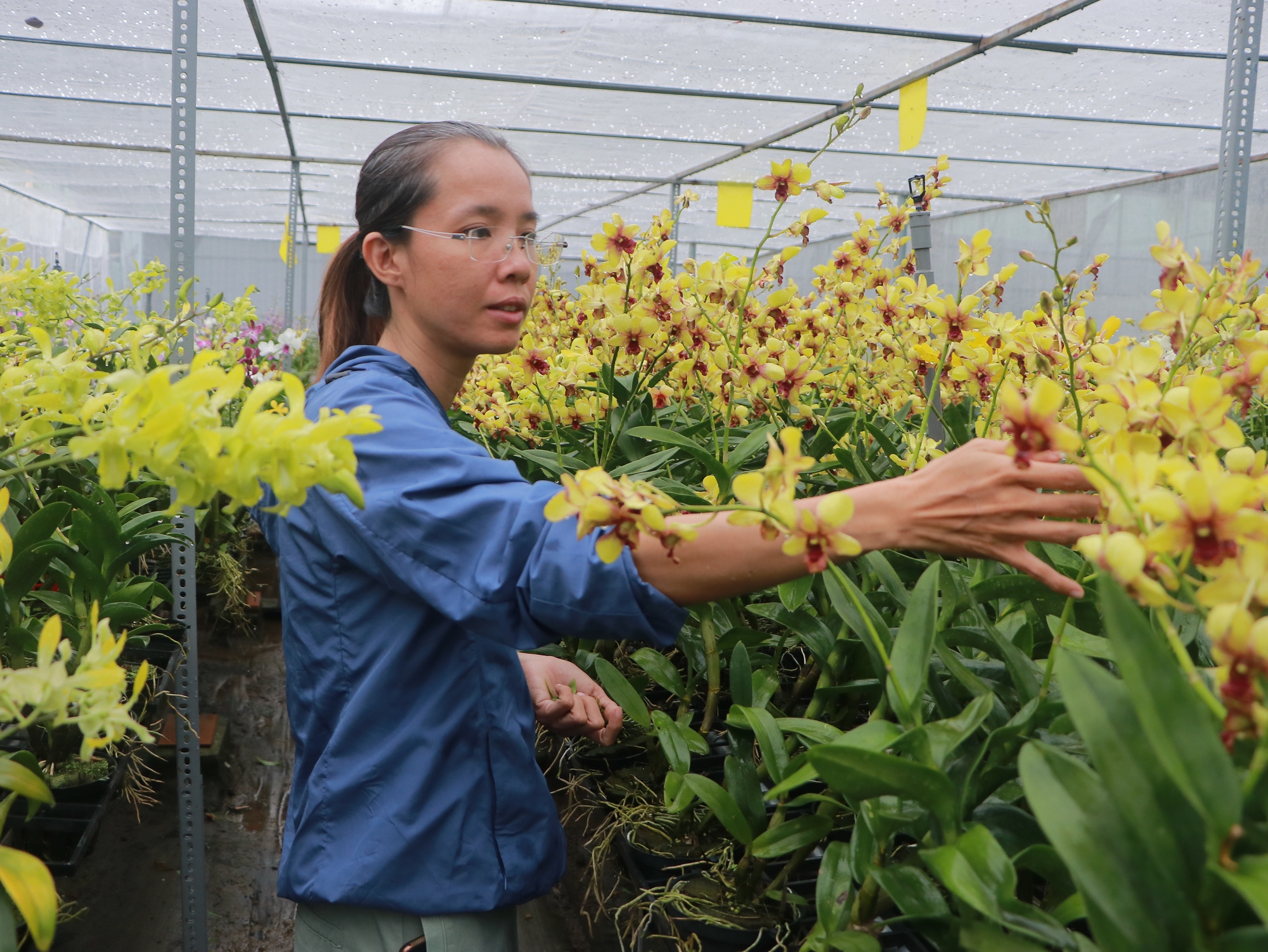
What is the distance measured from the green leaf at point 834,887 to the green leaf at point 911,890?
9cm

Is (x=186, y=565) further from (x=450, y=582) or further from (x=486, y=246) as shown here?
(x=450, y=582)

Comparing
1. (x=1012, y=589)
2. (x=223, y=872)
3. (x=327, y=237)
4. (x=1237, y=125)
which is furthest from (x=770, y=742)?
(x=327, y=237)

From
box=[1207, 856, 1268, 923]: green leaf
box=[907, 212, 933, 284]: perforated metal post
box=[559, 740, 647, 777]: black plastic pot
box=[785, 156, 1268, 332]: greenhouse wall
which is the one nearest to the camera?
box=[1207, 856, 1268, 923]: green leaf

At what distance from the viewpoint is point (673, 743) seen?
48.5 inches

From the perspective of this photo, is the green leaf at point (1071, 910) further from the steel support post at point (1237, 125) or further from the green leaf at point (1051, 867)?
the steel support post at point (1237, 125)

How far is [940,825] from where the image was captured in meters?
0.70

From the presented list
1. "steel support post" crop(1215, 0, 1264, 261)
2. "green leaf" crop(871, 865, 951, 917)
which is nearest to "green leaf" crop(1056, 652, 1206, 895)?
"green leaf" crop(871, 865, 951, 917)

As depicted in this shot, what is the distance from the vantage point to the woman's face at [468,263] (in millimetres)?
1150

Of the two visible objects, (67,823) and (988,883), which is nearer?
(988,883)

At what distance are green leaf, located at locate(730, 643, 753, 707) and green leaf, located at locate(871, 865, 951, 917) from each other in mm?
398

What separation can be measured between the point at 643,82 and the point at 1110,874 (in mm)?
4460

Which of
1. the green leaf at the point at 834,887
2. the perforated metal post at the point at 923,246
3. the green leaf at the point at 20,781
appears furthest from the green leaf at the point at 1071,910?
the perforated metal post at the point at 923,246

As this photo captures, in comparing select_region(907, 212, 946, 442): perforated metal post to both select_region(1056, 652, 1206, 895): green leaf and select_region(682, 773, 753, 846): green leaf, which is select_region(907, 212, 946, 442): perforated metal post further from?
select_region(1056, 652, 1206, 895): green leaf

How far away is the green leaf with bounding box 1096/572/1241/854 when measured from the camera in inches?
18.4
